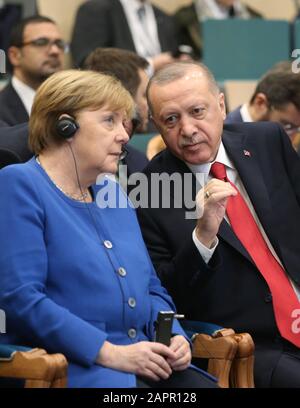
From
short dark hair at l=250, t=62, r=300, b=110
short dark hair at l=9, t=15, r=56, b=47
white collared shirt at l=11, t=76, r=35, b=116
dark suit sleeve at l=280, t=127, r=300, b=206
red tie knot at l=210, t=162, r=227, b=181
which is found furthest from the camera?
short dark hair at l=9, t=15, r=56, b=47

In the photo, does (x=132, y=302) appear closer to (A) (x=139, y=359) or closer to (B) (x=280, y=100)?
(A) (x=139, y=359)

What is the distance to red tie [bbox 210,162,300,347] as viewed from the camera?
2.68 metres

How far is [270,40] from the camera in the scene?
5.65 meters

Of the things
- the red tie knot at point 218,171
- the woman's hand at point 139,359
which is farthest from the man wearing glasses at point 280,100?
the woman's hand at point 139,359

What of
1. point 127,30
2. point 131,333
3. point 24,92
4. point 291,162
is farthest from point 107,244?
point 127,30

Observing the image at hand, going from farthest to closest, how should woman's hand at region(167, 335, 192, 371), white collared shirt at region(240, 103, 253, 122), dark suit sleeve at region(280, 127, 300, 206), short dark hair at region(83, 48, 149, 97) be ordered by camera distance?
white collared shirt at region(240, 103, 253, 122), short dark hair at region(83, 48, 149, 97), dark suit sleeve at region(280, 127, 300, 206), woman's hand at region(167, 335, 192, 371)

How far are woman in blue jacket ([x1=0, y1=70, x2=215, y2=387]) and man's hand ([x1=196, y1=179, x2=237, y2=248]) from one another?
0.60 feet

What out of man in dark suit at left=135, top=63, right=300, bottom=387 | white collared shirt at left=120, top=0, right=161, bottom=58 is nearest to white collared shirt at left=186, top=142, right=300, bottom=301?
man in dark suit at left=135, top=63, right=300, bottom=387

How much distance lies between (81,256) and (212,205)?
0.41 meters

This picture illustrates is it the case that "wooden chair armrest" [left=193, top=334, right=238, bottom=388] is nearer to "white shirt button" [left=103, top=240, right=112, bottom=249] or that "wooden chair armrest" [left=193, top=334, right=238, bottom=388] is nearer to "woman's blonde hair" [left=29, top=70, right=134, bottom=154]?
"white shirt button" [left=103, top=240, right=112, bottom=249]

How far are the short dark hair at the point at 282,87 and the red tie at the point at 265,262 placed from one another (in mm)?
1081

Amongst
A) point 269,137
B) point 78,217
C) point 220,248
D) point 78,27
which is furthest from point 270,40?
point 78,217

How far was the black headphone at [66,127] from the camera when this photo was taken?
231 centimetres
